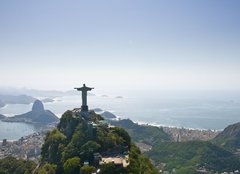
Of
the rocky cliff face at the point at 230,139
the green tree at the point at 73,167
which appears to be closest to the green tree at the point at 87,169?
the green tree at the point at 73,167

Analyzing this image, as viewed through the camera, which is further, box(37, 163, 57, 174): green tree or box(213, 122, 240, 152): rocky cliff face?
box(213, 122, 240, 152): rocky cliff face

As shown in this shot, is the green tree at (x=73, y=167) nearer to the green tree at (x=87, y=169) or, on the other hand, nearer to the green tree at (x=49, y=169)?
the green tree at (x=87, y=169)

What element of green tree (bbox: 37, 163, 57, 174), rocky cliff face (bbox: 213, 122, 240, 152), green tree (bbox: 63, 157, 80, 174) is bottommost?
rocky cliff face (bbox: 213, 122, 240, 152)

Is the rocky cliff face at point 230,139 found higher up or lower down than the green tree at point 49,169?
lower down

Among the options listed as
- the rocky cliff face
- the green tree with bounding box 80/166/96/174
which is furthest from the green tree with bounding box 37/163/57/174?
the rocky cliff face

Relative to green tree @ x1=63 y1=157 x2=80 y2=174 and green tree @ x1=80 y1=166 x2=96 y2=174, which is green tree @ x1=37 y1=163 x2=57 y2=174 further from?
green tree @ x1=80 y1=166 x2=96 y2=174

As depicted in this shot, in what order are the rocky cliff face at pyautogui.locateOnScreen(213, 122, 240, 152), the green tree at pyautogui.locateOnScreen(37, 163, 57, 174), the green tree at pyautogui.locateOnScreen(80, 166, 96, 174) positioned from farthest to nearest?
1. the rocky cliff face at pyautogui.locateOnScreen(213, 122, 240, 152)
2. the green tree at pyautogui.locateOnScreen(37, 163, 57, 174)
3. the green tree at pyautogui.locateOnScreen(80, 166, 96, 174)

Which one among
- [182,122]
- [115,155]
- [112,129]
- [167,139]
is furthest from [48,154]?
[182,122]

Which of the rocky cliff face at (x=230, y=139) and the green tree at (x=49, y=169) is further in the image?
the rocky cliff face at (x=230, y=139)

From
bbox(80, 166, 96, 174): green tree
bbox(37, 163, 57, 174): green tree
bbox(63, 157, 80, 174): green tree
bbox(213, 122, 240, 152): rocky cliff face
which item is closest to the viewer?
bbox(80, 166, 96, 174): green tree

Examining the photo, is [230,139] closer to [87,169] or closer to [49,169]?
[49,169]

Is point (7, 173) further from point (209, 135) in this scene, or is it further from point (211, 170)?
point (209, 135)
